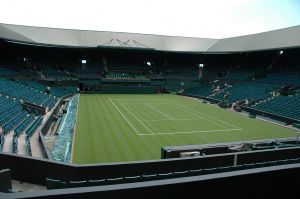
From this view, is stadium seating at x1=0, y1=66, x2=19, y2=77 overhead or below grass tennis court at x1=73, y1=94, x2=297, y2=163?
overhead

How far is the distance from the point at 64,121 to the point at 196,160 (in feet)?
43.9

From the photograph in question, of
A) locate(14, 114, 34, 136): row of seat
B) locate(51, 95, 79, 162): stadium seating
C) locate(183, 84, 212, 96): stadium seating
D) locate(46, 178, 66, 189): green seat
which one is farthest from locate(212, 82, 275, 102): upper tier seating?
locate(46, 178, 66, 189): green seat

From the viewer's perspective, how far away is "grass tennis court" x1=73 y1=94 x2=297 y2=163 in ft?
46.8

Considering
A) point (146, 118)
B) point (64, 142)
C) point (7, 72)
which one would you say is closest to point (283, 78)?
point (146, 118)

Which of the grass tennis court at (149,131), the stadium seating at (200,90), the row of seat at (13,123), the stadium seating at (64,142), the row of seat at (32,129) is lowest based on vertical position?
the grass tennis court at (149,131)

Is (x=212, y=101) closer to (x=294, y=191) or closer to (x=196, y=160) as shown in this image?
(x=196, y=160)

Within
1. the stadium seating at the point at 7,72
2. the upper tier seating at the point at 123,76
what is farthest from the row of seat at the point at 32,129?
the upper tier seating at the point at 123,76

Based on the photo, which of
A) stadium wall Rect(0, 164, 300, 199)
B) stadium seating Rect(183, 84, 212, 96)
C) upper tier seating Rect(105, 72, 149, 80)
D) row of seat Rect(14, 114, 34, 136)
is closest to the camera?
stadium wall Rect(0, 164, 300, 199)

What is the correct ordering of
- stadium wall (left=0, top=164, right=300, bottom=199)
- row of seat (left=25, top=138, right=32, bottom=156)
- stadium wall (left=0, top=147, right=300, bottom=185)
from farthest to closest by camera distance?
1. row of seat (left=25, top=138, right=32, bottom=156)
2. stadium wall (left=0, top=147, right=300, bottom=185)
3. stadium wall (left=0, top=164, right=300, bottom=199)

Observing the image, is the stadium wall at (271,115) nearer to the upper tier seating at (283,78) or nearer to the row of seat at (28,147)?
the upper tier seating at (283,78)

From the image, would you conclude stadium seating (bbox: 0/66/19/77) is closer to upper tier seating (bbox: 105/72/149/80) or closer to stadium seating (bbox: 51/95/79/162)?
upper tier seating (bbox: 105/72/149/80)

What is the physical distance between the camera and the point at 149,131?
19.3m

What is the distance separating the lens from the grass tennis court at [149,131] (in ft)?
46.8

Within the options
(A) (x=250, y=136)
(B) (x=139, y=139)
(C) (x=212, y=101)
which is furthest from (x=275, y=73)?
(B) (x=139, y=139)
